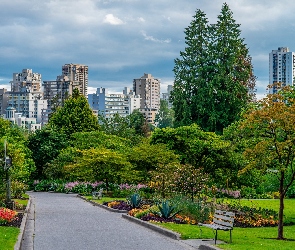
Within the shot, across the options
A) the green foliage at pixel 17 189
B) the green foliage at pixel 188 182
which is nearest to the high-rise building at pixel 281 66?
the green foliage at pixel 17 189

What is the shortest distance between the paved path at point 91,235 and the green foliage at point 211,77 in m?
34.5

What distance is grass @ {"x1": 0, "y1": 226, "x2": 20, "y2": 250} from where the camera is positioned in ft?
46.1

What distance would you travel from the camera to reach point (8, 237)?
1587 centimetres

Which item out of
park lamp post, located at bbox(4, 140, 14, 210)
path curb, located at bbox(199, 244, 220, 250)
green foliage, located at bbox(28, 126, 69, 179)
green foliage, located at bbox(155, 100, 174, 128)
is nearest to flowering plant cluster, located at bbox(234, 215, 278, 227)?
path curb, located at bbox(199, 244, 220, 250)

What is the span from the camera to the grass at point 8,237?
553 inches

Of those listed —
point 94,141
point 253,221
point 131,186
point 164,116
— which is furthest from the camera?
point 164,116

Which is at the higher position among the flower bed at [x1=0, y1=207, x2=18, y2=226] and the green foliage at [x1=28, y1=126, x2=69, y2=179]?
the green foliage at [x1=28, y1=126, x2=69, y2=179]

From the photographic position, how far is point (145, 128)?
101 m

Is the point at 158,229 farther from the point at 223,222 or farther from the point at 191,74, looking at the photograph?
the point at 191,74

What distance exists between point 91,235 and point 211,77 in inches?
1720

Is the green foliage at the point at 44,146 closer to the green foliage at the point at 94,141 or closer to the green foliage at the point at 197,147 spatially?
the green foliage at the point at 94,141

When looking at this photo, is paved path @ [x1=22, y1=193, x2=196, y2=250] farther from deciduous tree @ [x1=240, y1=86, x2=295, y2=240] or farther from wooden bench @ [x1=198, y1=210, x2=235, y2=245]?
deciduous tree @ [x1=240, y1=86, x2=295, y2=240]

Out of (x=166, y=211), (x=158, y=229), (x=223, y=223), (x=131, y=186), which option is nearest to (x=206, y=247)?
(x=223, y=223)

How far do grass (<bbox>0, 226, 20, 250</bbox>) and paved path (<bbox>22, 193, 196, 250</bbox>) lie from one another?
349 mm
